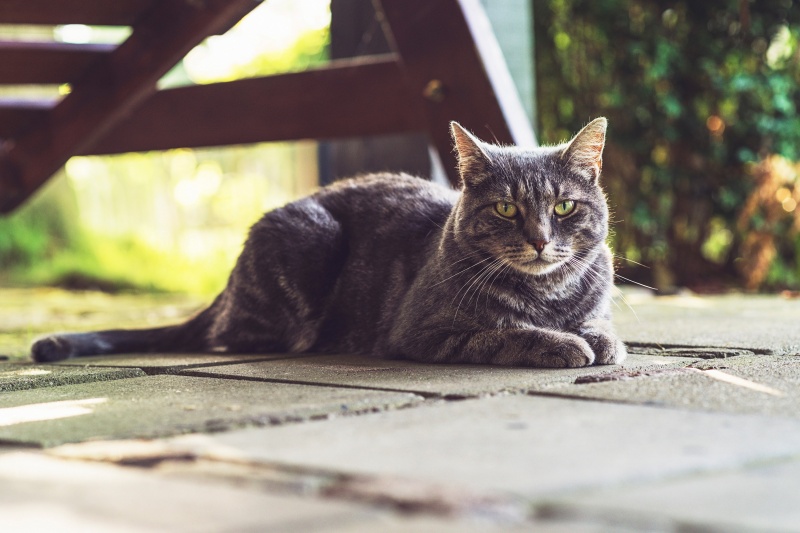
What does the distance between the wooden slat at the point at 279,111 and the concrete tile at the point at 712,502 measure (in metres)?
2.97

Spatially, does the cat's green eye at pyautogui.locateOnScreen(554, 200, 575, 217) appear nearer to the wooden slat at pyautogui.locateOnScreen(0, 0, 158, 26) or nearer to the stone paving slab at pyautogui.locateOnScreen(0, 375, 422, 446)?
the stone paving slab at pyautogui.locateOnScreen(0, 375, 422, 446)

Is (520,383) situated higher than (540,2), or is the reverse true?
(540,2)

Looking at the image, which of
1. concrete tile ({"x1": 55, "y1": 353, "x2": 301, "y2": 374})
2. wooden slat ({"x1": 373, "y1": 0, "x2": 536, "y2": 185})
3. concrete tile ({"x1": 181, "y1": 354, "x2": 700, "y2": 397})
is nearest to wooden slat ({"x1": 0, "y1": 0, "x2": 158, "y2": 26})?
wooden slat ({"x1": 373, "y1": 0, "x2": 536, "y2": 185})

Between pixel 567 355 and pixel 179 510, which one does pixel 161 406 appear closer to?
pixel 179 510

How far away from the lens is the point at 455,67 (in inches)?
150

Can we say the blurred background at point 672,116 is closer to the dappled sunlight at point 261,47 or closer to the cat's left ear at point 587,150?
the cat's left ear at point 587,150

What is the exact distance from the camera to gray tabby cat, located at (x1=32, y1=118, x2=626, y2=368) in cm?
287

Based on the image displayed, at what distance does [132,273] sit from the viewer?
8.41m

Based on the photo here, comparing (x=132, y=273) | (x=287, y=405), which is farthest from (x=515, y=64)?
(x=132, y=273)

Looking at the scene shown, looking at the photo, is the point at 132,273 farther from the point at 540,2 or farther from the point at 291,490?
the point at 291,490

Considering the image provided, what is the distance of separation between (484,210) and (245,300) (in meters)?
0.94

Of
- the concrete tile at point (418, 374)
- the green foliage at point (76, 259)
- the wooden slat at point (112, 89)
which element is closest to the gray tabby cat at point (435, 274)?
the concrete tile at point (418, 374)

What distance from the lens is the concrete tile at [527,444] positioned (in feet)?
4.62

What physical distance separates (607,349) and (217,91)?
2724 mm
